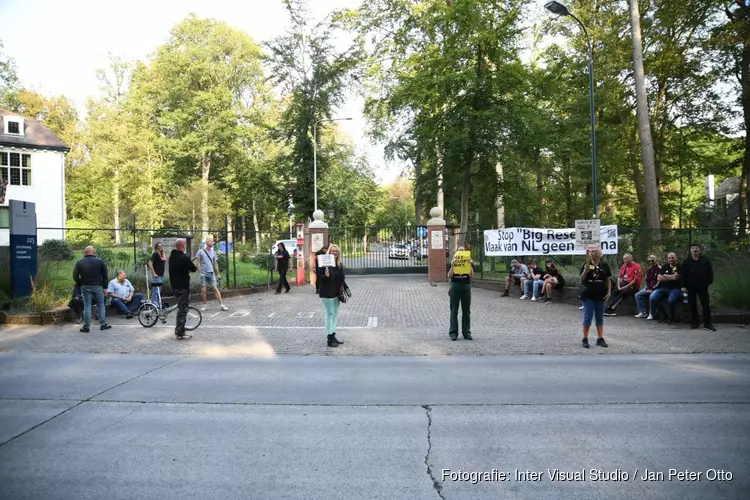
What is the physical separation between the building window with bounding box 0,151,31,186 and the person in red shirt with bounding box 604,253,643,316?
3754 centimetres

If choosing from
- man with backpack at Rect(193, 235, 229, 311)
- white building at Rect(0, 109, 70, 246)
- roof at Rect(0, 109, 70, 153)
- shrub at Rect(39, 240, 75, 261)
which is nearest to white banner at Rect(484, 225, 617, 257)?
man with backpack at Rect(193, 235, 229, 311)

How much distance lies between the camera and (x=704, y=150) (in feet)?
109

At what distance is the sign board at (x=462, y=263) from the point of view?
9797 mm

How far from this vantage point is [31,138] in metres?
37.0

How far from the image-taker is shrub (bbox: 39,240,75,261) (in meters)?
14.3

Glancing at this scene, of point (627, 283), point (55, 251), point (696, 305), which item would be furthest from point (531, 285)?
point (55, 251)

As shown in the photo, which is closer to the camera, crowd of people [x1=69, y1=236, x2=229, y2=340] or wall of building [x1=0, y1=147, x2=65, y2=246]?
crowd of people [x1=69, y1=236, x2=229, y2=340]

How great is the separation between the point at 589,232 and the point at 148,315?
1123cm

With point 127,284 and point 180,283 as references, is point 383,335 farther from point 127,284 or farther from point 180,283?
point 127,284

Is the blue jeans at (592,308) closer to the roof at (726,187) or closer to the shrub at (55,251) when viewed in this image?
the shrub at (55,251)

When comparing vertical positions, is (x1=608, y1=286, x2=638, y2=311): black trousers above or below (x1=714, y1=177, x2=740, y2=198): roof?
below

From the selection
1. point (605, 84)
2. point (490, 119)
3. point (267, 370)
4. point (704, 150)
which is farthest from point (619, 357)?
point (704, 150)

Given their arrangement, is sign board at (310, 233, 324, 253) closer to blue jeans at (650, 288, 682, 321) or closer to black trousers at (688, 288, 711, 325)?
blue jeans at (650, 288, 682, 321)

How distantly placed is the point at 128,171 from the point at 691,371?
155ft
